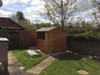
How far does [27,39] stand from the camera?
10.6m

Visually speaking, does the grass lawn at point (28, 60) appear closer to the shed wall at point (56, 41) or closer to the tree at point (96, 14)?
the shed wall at point (56, 41)

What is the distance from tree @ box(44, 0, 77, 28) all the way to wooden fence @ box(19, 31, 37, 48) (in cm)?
362

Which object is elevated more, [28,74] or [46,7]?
[46,7]

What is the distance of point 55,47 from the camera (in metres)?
7.52

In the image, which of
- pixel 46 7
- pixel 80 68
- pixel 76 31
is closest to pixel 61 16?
pixel 46 7

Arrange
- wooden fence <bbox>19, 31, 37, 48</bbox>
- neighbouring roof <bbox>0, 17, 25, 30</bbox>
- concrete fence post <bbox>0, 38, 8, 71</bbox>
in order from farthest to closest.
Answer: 1. neighbouring roof <bbox>0, 17, 25, 30</bbox>
2. wooden fence <bbox>19, 31, 37, 48</bbox>
3. concrete fence post <bbox>0, 38, 8, 71</bbox>

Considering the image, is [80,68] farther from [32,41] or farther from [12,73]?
[32,41]

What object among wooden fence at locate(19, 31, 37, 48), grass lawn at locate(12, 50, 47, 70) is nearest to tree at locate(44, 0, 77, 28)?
wooden fence at locate(19, 31, 37, 48)

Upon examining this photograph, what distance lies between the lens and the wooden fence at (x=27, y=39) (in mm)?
10258

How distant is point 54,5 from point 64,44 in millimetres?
6197

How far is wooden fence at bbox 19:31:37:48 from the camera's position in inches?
404

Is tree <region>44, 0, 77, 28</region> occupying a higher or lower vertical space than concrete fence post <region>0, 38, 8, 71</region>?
higher

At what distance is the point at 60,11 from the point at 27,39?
5639mm

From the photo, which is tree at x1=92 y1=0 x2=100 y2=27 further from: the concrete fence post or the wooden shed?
the concrete fence post
